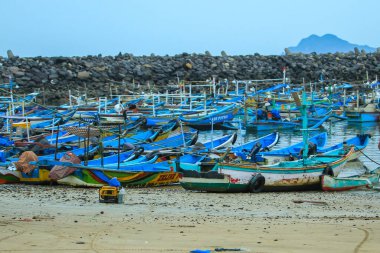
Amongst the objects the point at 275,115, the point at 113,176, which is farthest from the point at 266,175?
the point at 275,115

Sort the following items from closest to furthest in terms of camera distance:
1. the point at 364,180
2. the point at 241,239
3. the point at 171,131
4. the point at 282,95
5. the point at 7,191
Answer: the point at 241,239
the point at 7,191
the point at 364,180
the point at 171,131
the point at 282,95

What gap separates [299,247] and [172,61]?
5244 centimetres

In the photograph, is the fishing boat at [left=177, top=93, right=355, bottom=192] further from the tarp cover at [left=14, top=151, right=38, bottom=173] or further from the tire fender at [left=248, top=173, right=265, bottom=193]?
the tarp cover at [left=14, top=151, right=38, bottom=173]

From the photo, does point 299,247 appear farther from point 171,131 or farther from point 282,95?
point 282,95

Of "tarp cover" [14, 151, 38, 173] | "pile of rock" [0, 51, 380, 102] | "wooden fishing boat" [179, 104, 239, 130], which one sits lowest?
"wooden fishing boat" [179, 104, 239, 130]

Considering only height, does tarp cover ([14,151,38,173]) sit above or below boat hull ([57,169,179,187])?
above

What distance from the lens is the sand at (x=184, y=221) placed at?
7816mm

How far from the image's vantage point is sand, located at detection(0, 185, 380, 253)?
7816 millimetres

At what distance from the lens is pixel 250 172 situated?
1472 cm

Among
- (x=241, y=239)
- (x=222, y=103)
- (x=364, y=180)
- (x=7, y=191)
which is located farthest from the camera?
(x=222, y=103)

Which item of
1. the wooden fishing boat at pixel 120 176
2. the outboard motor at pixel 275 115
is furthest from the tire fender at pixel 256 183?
the outboard motor at pixel 275 115


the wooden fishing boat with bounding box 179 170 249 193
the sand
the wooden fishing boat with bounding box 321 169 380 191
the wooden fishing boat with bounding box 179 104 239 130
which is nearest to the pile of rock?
the wooden fishing boat with bounding box 179 104 239 130

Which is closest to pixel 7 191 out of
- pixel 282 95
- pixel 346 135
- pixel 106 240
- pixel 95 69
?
pixel 106 240

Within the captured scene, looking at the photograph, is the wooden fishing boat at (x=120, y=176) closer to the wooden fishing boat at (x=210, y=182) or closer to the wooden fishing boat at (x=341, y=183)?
the wooden fishing boat at (x=210, y=182)
